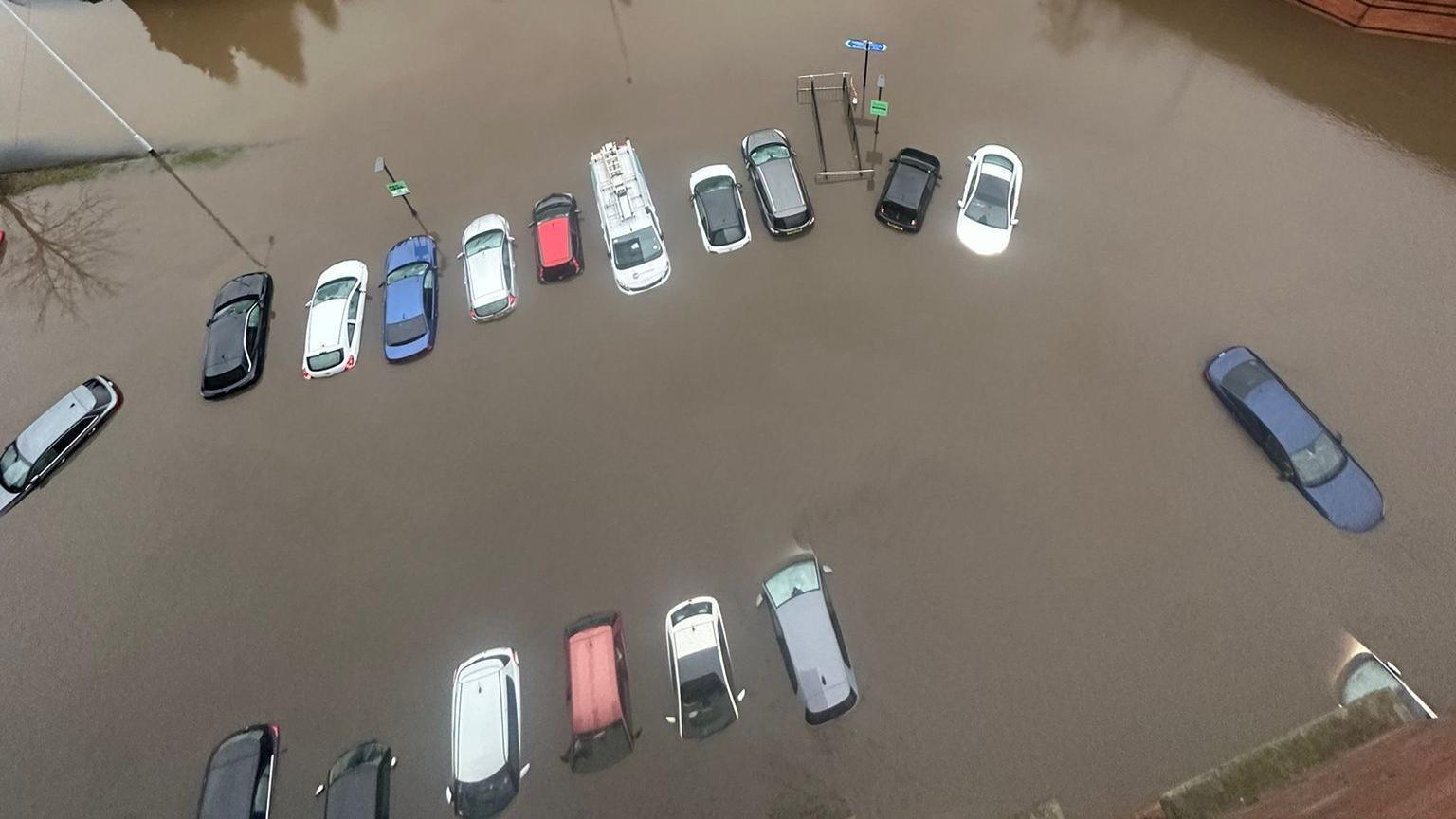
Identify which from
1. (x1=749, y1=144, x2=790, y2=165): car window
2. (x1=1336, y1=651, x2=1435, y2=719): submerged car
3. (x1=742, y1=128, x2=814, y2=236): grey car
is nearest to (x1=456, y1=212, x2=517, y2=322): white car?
(x1=742, y1=128, x2=814, y2=236): grey car

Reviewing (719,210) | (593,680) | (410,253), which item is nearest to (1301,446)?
(719,210)

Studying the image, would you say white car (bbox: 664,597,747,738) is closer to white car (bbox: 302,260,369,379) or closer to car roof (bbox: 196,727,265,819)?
car roof (bbox: 196,727,265,819)

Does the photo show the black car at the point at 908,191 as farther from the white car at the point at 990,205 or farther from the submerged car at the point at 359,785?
the submerged car at the point at 359,785

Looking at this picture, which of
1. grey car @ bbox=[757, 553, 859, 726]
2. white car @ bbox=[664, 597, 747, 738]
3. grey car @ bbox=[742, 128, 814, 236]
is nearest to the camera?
grey car @ bbox=[757, 553, 859, 726]

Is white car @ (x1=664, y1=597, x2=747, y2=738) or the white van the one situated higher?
the white van

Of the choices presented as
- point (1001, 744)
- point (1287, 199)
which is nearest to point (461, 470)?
point (1001, 744)

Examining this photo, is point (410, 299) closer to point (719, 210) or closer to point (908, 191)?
point (719, 210)

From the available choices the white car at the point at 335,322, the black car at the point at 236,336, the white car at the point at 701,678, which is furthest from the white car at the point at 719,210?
the black car at the point at 236,336
